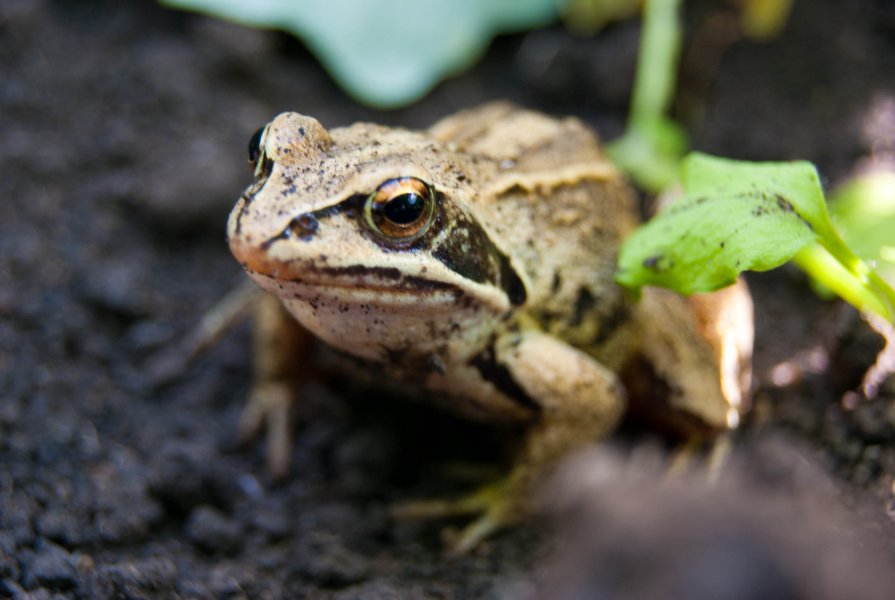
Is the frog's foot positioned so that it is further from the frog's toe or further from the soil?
the frog's toe

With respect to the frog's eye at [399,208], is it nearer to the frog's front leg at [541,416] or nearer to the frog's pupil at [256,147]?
the frog's pupil at [256,147]

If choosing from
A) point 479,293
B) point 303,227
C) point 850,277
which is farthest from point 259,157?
point 850,277

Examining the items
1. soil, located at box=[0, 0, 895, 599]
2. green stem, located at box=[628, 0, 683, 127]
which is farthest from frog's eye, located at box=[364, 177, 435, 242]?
green stem, located at box=[628, 0, 683, 127]

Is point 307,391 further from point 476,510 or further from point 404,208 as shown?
point 404,208

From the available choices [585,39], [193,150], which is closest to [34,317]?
[193,150]

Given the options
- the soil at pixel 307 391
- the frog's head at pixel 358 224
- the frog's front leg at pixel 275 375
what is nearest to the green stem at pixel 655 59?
the soil at pixel 307 391

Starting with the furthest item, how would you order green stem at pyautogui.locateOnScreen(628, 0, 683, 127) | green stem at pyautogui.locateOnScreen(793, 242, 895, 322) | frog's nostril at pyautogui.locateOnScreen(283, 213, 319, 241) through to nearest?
green stem at pyautogui.locateOnScreen(628, 0, 683, 127), green stem at pyautogui.locateOnScreen(793, 242, 895, 322), frog's nostril at pyautogui.locateOnScreen(283, 213, 319, 241)
